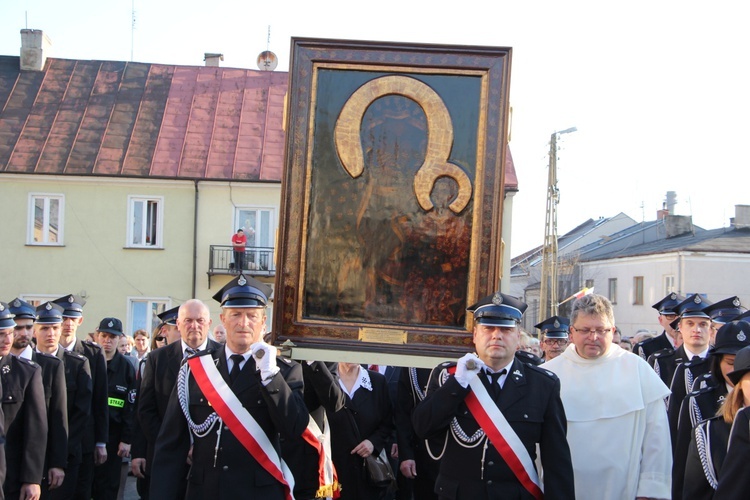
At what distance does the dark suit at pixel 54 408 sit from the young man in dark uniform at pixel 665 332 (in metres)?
6.09

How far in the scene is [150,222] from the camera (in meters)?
28.8

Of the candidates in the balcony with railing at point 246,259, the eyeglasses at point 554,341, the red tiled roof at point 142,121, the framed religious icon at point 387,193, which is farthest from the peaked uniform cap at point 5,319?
the red tiled roof at point 142,121

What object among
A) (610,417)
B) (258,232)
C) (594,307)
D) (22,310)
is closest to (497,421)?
(610,417)

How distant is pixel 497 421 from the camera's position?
5.07 meters

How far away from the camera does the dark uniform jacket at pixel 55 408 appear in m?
7.73

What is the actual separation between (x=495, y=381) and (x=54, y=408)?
424cm

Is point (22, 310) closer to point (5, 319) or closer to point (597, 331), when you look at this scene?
point (5, 319)

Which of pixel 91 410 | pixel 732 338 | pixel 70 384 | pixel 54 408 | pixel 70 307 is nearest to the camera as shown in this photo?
pixel 732 338

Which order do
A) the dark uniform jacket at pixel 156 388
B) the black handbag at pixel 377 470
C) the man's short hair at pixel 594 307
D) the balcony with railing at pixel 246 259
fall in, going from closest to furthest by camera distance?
1. the man's short hair at pixel 594 307
2. the black handbag at pixel 377 470
3. the dark uniform jacket at pixel 156 388
4. the balcony with railing at pixel 246 259

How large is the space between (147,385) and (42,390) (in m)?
0.81

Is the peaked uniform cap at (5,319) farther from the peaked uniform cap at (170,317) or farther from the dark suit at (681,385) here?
the dark suit at (681,385)

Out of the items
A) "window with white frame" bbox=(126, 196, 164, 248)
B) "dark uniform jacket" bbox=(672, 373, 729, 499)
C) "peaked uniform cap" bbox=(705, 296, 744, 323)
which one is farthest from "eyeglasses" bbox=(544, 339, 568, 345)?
"window with white frame" bbox=(126, 196, 164, 248)

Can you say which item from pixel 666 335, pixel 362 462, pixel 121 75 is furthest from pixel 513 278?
pixel 362 462


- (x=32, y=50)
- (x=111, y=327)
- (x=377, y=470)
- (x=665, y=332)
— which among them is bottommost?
(x=377, y=470)
